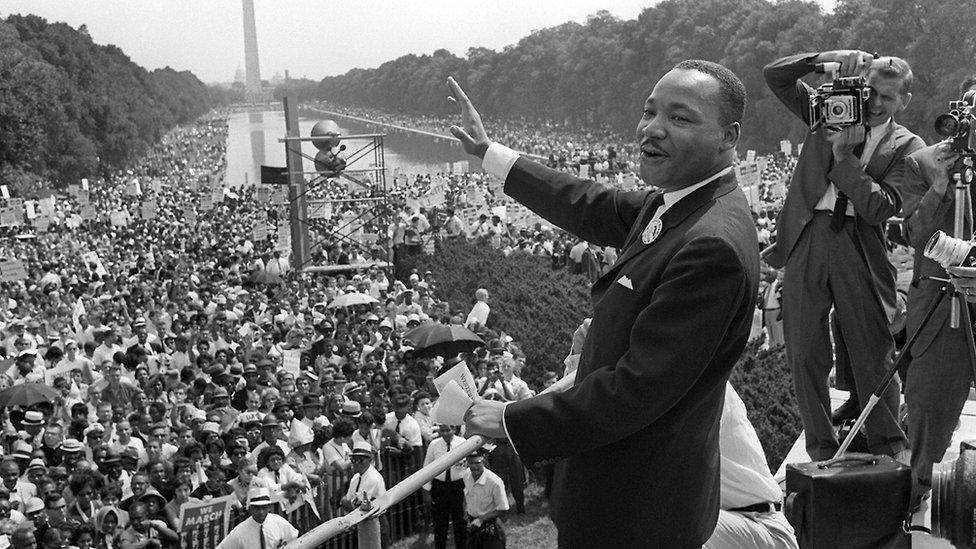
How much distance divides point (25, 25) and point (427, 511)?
72.2 meters

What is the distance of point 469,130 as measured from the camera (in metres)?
3.45

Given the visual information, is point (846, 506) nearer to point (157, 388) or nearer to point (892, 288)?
point (892, 288)

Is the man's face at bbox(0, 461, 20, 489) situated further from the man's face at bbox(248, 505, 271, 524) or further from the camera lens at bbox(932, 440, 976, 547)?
the camera lens at bbox(932, 440, 976, 547)

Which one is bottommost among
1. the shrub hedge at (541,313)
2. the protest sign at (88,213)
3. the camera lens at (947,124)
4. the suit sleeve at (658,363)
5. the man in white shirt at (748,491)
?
the protest sign at (88,213)

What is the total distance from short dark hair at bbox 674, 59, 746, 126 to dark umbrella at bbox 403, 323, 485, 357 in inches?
420

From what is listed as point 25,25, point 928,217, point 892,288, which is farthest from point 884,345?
point 25,25

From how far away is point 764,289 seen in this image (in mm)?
14758

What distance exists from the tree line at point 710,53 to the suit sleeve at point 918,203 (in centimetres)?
664

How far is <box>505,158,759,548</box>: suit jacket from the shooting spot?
267cm

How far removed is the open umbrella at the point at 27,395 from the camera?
38.4ft

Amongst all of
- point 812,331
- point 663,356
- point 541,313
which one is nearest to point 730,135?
point 663,356

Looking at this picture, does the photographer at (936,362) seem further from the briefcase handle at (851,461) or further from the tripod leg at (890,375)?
the briefcase handle at (851,461)

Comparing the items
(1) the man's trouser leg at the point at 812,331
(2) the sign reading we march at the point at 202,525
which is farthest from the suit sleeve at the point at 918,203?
(2) the sign reading we march at the point at 202,525

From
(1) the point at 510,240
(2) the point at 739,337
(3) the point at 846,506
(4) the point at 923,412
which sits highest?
(2) the point at 739,337
